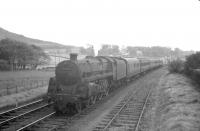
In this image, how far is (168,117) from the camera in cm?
1355

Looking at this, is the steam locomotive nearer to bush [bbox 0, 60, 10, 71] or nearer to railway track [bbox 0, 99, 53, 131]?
railway track [bbox 0, 99, 53, 131]

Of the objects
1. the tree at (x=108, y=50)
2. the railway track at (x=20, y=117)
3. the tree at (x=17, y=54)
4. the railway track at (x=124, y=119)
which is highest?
the tree at (x=108, y=50)

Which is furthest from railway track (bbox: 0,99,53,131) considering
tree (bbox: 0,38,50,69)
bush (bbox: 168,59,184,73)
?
bush (bbox: 168,59,184,73)

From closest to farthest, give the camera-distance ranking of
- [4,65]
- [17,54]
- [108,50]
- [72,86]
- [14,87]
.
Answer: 1. [72,86]
2. [14,87]
3. [4,65]
4. [17,54]
5. [108,50]

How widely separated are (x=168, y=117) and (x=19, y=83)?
739 inches

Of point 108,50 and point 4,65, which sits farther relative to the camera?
point 108,50

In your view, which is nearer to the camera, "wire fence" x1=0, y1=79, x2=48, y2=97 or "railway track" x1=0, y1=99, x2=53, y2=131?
"railway track" x1=0, y1=99, x2=53, y2=131

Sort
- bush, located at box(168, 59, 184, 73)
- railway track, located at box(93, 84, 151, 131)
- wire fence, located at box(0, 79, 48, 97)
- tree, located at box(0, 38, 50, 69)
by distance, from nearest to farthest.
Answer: railway track, located at box(93, 84, 151, 131) → wire fence, located at box(0, 79, 48, 97) → tree, located at box(0, 38, 50, 69) → bush, located at box(168, 59, 184, 73)

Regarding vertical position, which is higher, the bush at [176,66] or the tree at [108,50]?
the tree at [108,50]

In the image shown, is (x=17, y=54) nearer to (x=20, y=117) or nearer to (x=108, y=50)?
(x=20, y=117)

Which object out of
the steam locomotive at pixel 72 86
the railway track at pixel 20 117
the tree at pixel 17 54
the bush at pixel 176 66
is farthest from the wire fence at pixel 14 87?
the bush at pixel 176 66

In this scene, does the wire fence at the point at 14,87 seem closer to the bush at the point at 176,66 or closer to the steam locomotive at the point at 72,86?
the steam locomotive at the point at 72,86

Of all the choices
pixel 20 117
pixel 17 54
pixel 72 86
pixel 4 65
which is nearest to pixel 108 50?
pixel 17 54

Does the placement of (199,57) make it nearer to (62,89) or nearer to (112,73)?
(112,73)
